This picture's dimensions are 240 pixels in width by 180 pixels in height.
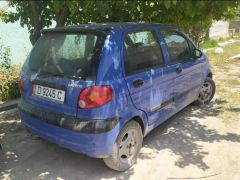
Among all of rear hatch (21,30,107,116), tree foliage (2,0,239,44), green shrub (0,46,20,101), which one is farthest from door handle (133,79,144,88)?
green shrub (0,46,20,101)

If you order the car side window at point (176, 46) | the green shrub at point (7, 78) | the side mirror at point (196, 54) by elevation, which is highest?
the car side window at point (176, 46)

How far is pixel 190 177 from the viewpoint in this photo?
3775 millimetres

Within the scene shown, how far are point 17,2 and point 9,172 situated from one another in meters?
2.57

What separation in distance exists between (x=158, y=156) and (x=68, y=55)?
1.80m

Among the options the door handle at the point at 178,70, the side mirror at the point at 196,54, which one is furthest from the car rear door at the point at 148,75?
the side mirror at the point at 196,54

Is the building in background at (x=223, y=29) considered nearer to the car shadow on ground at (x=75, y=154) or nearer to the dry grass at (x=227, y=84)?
the dry grass at (x=227, y=84)

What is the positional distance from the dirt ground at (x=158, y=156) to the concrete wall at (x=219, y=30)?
A: 44.3 ft

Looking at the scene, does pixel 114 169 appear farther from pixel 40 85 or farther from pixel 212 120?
pixel 212 120

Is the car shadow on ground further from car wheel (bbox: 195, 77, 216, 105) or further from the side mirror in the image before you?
the side mirror

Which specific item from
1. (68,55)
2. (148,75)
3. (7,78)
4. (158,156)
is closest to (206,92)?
(158,156)

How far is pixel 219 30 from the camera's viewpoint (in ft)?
63.3

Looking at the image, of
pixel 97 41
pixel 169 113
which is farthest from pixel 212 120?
pixel 97 41

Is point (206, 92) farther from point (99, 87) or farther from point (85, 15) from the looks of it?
point (99, 87)

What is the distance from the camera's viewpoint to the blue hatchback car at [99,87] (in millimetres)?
3361
